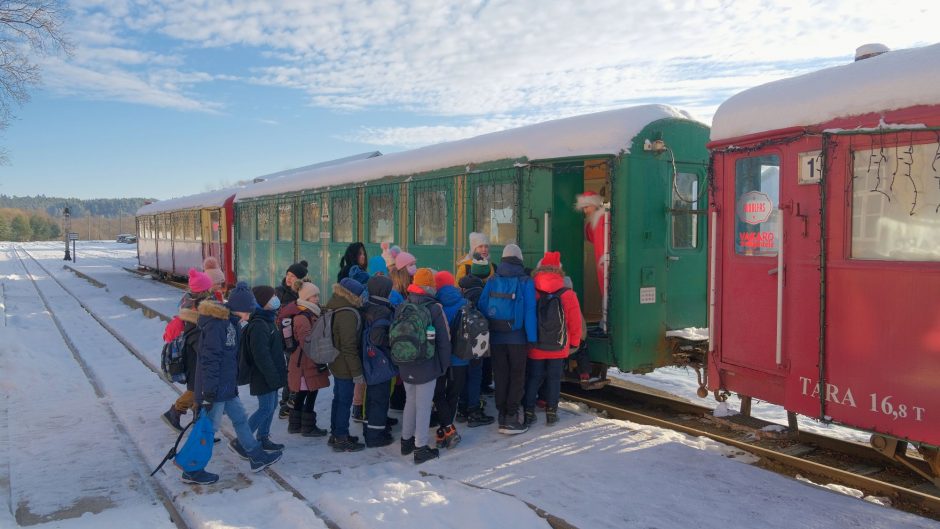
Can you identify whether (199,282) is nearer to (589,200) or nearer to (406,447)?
(406,447)

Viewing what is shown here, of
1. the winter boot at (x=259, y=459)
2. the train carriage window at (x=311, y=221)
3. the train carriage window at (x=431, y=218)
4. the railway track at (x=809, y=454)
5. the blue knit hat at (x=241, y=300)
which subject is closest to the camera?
the railway track at (x=809, y=454)

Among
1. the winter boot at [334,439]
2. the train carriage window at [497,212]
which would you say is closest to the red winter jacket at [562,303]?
the train carriage window at [497,212]

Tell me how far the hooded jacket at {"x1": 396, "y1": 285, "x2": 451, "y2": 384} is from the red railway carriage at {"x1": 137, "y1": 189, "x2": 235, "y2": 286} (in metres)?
13.2

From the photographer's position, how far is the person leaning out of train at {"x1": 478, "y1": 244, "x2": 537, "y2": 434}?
235 inches

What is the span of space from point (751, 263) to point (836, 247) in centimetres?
78

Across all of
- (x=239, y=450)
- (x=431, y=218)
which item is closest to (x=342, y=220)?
(x=431, y=218)

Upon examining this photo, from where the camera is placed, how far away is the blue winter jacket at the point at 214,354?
483 cm

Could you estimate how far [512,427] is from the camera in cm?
611

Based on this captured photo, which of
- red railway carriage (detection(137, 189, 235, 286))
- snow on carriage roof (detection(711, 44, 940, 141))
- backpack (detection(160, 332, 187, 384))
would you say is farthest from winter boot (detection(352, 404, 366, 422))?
red railway carriage (detection(137, 189, 235, 286))

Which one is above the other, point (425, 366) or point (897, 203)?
point (897, 203)

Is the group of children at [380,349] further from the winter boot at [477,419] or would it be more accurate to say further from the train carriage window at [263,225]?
the train carriage window at [263,225]

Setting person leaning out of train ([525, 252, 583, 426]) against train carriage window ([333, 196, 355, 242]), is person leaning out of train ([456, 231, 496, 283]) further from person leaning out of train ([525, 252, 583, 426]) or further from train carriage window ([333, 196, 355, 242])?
train carriage window ([333, 196, 355, 242])

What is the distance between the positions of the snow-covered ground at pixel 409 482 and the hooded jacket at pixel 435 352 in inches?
27.9

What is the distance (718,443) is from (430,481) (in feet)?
8.19
